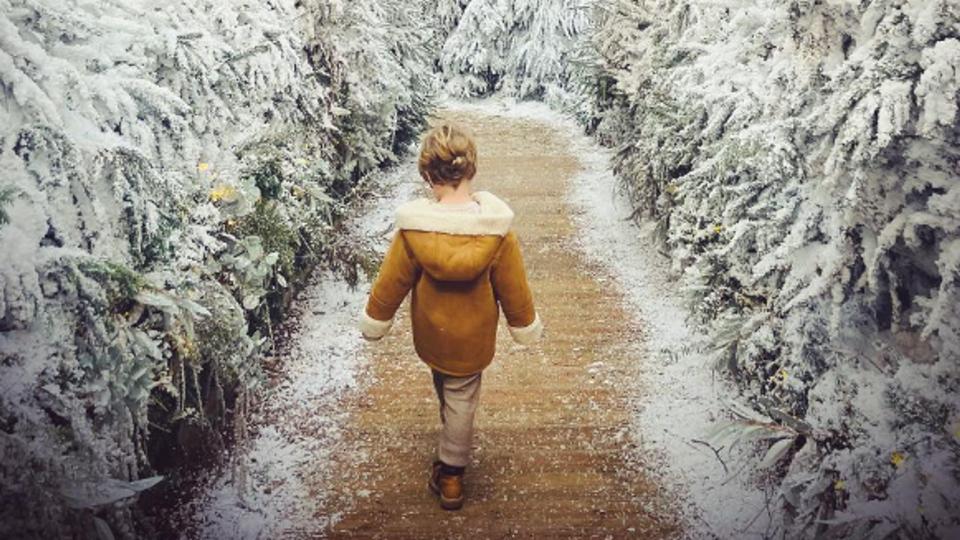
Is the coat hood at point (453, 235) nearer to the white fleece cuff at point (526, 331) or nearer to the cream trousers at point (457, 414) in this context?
the white fleece cuff at point (526, 331)

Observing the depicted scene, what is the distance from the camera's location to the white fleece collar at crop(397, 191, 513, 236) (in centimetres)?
304

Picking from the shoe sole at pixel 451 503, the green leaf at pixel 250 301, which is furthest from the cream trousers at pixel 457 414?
the green leaf at pixel 250 301

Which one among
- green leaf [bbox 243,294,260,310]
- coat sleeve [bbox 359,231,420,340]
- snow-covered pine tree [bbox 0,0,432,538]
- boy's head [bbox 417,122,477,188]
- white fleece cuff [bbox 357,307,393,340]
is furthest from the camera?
green leaf [bbox 243,294,260,310]

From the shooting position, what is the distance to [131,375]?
2787 millimetres

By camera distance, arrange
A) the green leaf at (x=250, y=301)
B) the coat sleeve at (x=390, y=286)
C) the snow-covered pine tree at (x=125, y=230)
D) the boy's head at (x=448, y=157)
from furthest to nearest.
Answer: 1. the green leaf at (x=250, y=301)
2. the coat sleeve at (x=390, y=286)
3. the boy's head at (x=448, y=157)
4. the snow-covered pine tree at (x=125, y=230)

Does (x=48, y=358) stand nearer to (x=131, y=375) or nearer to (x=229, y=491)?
(x=131, y=375)

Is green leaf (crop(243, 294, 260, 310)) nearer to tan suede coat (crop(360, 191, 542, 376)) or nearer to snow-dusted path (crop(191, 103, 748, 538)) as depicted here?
snow-dusted path (crop(191, 103, 748, 538))

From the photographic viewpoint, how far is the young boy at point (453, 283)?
3.05 m

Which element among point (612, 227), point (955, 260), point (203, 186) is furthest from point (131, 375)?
point (612, 227)

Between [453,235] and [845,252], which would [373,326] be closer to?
[453,235]

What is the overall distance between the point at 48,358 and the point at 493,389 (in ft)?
8.92

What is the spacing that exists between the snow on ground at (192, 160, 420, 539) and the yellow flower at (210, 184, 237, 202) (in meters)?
1.25

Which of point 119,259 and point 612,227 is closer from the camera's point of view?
point 119,259

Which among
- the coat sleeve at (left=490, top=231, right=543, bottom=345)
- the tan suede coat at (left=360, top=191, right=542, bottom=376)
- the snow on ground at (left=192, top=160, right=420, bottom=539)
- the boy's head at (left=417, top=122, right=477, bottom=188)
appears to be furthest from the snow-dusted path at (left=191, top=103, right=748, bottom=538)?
the boy's head at (left=417, top=122, right=477, bottom=188)
